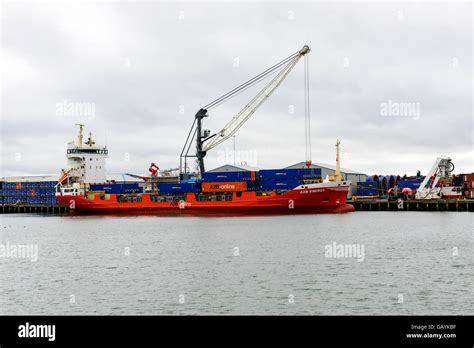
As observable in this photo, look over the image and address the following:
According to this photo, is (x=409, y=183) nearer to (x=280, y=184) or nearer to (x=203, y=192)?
(x=280, y=184)

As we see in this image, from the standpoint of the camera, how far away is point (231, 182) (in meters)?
71.4

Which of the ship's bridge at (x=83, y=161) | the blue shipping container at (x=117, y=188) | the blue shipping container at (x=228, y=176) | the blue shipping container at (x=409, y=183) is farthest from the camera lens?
the blue shipping container at (x=409, y=183)

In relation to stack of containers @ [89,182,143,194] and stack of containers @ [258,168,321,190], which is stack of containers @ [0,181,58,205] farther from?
stack of containers @ [258,168,321,190]

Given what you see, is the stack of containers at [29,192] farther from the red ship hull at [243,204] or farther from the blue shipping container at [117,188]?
the blue shipping container at [117,188]

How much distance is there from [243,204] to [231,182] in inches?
166

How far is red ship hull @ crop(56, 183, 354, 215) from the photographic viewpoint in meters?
65.0

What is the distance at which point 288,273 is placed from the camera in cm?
2473

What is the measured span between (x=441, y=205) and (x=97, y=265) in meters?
67.9

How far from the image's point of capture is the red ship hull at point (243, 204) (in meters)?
65.0

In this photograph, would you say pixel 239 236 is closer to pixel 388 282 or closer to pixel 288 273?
pixel 288 273

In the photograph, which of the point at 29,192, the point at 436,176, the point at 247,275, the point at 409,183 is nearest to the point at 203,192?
the point at 436,176

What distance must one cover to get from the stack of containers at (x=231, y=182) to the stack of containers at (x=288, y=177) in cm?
214

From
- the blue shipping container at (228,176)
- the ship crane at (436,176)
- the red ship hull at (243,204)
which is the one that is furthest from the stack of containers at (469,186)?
the blue shipping container at (228,176)
